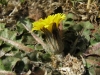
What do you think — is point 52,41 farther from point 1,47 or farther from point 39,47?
point 1,47

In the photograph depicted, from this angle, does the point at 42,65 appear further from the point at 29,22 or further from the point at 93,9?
the point at 93,9

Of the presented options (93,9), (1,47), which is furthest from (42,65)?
(93,9)

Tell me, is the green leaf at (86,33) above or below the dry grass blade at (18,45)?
above

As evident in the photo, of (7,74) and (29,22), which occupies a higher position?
(29,22)

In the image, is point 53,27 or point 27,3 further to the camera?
point 27,3

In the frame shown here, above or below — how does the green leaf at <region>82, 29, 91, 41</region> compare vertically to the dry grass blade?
above

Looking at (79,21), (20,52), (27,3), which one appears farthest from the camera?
(27,3)

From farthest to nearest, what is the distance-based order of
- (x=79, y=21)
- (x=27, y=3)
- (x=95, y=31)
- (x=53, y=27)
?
(x=27, y=3), (x=79, y=21), (x=95, y=31), (x=53, y=27)

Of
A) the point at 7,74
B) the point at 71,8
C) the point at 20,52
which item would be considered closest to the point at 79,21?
the point at 71,8

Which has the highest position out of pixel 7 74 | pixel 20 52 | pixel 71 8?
pixel 71 8
